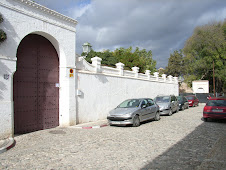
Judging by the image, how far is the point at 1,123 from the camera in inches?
309

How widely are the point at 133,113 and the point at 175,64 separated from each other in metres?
45.1

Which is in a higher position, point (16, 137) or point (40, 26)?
point (40, 26)

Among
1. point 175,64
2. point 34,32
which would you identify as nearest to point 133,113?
point 34,32

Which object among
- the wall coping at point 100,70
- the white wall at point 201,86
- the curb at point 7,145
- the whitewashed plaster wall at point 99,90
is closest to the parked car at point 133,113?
the whitewashed plaster wall at point 99,90

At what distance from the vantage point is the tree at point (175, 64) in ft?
171

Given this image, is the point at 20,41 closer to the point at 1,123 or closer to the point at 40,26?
the point at 40,26

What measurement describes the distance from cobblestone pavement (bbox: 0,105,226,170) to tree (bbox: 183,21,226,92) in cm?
3625

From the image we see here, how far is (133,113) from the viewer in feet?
34.8

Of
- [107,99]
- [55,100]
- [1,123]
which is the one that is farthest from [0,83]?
[107,99]

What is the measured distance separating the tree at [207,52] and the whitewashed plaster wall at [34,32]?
35329mm

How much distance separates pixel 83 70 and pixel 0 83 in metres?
5.35

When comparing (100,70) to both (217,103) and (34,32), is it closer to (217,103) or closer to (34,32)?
(34,32)

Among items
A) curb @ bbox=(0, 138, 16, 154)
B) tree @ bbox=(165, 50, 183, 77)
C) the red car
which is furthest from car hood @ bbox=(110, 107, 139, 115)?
tree @ bbox=(165, 50, 183, 77)

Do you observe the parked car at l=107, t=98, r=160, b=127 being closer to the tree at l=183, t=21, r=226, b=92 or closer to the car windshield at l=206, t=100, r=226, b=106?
the car windshield at l=206, t=100, r=226, b=106
